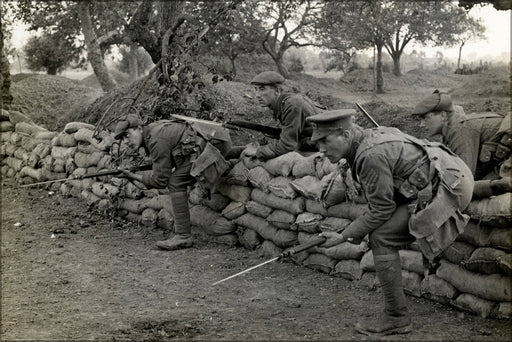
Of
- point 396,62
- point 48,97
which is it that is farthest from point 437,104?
point 396,62

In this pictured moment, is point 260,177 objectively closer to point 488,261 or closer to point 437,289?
point 437,289

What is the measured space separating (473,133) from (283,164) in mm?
1577

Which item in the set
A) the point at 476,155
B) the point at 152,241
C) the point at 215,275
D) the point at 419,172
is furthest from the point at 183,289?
the point at 476,155

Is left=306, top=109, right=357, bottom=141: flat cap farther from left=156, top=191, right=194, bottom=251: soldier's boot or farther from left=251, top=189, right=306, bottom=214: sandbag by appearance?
left=156, top=191, right=194, bottom=251: soldier's boot

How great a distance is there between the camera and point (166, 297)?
4141mm

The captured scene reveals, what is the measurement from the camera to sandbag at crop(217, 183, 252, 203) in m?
5.18

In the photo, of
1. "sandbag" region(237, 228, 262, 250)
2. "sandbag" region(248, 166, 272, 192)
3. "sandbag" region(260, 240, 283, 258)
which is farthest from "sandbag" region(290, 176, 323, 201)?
"sandbag" region(237, 228, 262, 250)

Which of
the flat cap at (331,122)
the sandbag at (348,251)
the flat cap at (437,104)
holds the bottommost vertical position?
the sandbag at (348,251)

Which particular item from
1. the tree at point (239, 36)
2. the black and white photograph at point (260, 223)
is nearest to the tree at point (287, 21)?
the tree at point (239, 36)

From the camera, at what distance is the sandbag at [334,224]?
4.14m

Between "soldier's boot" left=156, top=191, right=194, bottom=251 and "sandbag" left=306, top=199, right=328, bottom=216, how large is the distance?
1456 millimetres

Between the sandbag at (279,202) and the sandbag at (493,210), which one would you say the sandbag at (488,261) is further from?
the sandbag at (279,202)

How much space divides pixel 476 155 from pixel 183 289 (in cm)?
241

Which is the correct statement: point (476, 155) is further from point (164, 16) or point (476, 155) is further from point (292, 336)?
point (164, 16)
